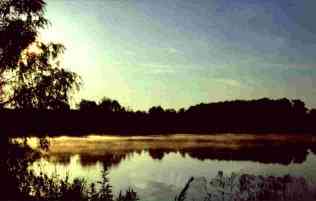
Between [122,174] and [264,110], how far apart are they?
78.1m

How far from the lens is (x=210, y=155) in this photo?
1969 inches

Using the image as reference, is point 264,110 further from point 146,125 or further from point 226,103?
A: point 146,125

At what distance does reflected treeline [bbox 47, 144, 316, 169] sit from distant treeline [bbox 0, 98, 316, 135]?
36969 millimetres

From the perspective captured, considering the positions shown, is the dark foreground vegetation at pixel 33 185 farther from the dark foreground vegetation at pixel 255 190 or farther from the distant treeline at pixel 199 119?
the distant treeline at pixel 199 119

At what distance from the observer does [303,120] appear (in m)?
104

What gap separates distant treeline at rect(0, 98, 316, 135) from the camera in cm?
10388

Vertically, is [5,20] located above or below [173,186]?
above

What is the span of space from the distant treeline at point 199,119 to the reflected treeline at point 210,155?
36969 millimetres

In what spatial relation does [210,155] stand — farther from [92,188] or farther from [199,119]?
[199,119]

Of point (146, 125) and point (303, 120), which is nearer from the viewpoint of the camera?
point (303, 120)

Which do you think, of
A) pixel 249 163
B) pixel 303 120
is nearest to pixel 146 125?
pixel 303 120

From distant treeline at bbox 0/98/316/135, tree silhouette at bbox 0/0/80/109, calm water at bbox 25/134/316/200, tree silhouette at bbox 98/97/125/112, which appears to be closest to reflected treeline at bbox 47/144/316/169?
calm water at bbox 25/134/316/200

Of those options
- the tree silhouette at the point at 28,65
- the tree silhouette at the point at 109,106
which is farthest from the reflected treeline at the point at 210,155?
the tree silhouette at the point at 109,106

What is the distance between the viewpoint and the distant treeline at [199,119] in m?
104
